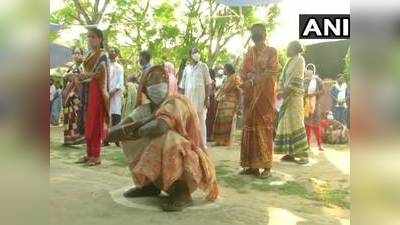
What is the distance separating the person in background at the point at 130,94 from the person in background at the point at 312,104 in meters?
1.11

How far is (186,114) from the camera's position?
3594mm

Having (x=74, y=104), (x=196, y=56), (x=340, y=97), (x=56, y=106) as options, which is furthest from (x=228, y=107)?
(x=56, y=106)

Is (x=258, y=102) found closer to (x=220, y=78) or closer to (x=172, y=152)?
(x=220, y=78)

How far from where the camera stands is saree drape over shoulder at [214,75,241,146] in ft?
11.8

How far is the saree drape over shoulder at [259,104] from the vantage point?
3.59 metres

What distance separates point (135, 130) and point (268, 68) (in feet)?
3.13

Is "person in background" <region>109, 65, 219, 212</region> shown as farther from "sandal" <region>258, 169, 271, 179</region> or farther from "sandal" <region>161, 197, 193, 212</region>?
"sandal" <region>258, 169, 271, 179</region>

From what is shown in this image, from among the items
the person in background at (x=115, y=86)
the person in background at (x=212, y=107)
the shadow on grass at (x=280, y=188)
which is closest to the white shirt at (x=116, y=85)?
the person in background at (x=115, y=86)

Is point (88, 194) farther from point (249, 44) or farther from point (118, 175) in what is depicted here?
point (249, 44)

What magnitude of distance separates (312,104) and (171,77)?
3.04 ft

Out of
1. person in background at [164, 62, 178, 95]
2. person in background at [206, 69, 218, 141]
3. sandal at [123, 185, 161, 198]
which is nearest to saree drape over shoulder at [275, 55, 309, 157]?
person in background at [206, 69, 218, 141]

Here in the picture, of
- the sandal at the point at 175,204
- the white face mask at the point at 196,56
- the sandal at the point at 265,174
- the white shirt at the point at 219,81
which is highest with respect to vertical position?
the white face mask at the point at 196,56

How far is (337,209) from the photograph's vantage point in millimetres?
Answer: 3559

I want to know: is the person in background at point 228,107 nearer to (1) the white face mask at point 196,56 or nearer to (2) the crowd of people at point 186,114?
(2) the crowd of people at point 186,114
